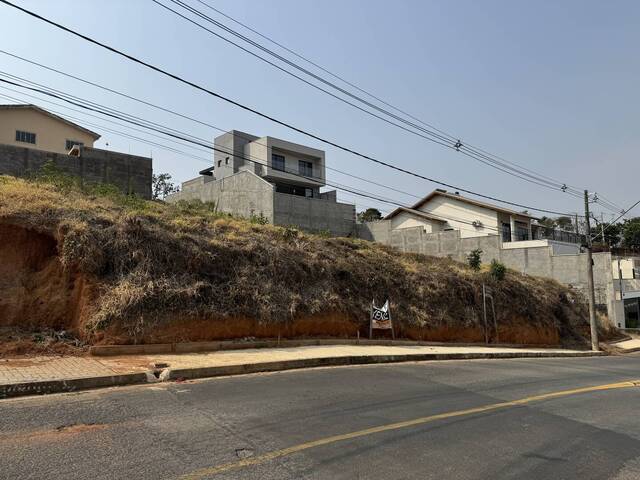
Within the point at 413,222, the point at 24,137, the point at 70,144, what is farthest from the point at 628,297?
the point at 24,137

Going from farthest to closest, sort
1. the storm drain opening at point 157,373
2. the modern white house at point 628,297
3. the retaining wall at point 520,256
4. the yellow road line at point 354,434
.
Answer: the modern white house at point 628,297
the retaining wall at point 520,256
the storm drain opening at point 157,373
the yellow road line at point 354,434

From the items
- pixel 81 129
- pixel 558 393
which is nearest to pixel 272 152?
pixel 81 129

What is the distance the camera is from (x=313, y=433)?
6.11m

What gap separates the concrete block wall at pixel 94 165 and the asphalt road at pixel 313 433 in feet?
51.8

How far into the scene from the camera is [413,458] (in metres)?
5.41

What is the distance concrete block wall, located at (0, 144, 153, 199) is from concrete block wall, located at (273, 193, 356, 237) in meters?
11.2

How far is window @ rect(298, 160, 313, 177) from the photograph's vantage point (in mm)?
52625

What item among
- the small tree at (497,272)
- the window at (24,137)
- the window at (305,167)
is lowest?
the small tree at (497,272)

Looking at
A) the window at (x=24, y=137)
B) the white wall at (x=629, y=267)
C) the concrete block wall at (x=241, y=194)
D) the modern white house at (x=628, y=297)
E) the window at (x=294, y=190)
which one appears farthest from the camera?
the white wall at (x=629, y=267)

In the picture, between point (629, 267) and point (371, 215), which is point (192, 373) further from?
point (371, 215)

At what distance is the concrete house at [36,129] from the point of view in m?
34.8

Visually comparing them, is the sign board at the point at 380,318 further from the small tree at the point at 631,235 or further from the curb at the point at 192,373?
the small tree at the point at 631,235

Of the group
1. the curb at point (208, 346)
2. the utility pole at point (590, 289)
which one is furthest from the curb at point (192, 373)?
the utility pole at point (590, 289)

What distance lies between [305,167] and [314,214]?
58.5ft
